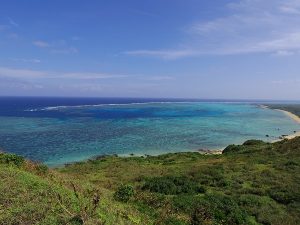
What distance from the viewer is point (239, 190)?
23469 mm

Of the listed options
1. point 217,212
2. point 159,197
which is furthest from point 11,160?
point 217,212

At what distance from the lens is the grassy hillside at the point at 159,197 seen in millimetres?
10945

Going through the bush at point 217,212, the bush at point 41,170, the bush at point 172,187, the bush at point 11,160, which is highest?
the bush at point 11,160

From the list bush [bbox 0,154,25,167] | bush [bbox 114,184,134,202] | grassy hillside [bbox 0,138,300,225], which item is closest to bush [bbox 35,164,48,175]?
grassy hillside [bbox 0,138,300,225]

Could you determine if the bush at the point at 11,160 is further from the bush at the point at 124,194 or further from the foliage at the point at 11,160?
the bush at the point at 124,194

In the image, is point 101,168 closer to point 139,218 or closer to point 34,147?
point 34,147

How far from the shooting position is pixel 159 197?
1798 centimetres

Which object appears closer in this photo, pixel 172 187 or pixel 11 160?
pixel 11 160

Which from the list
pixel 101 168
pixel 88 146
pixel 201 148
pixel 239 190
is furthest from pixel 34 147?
pixel 239 190

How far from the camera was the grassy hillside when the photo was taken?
10.9 m

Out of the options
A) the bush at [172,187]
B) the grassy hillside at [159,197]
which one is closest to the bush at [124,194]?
the grassy hillside at [159,197]

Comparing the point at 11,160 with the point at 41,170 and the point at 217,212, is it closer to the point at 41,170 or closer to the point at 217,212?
the point at 41,170

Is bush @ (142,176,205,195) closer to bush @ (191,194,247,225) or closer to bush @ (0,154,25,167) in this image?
bush @ (191,194,247,225)

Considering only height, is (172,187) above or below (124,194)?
below
